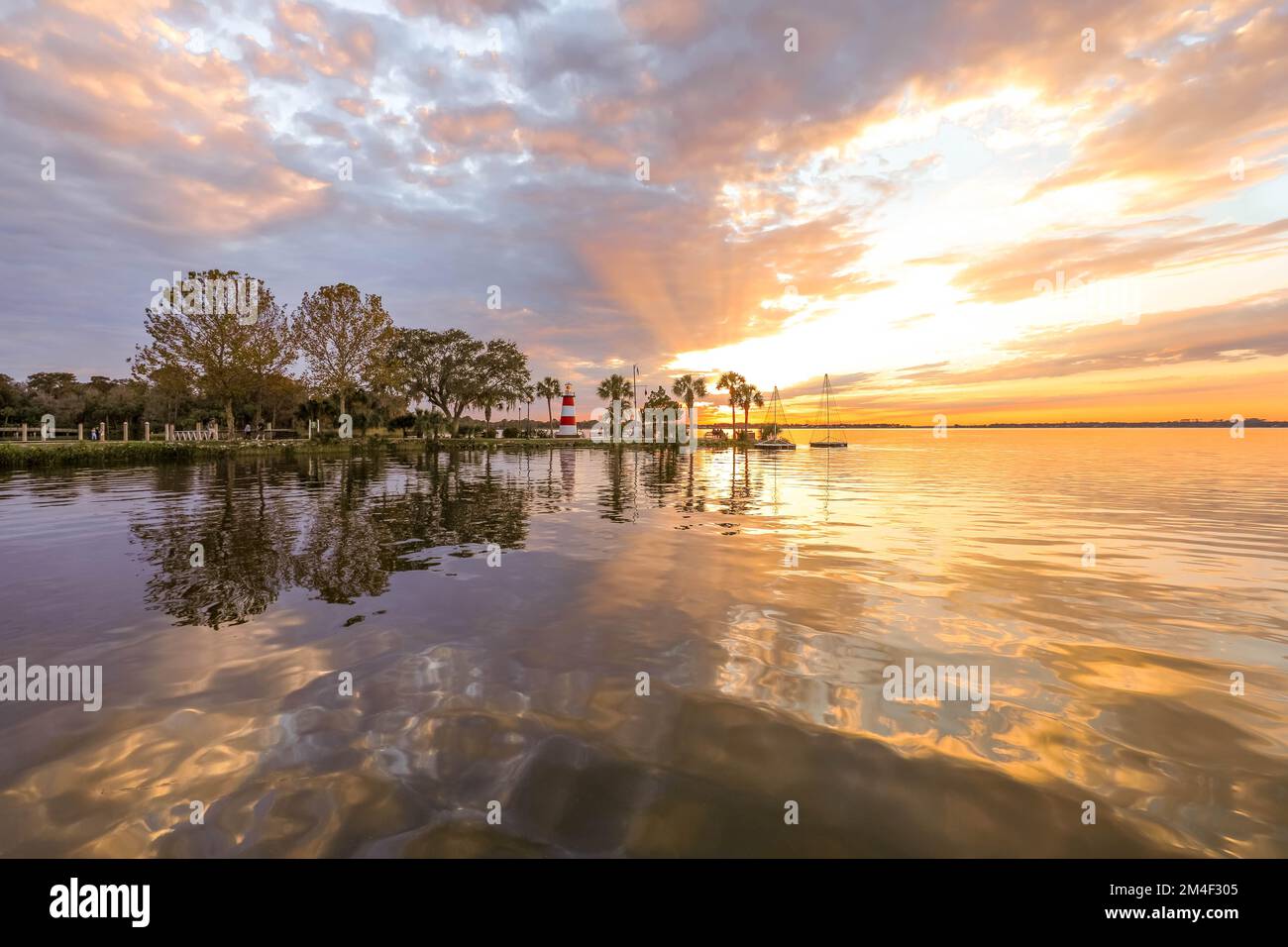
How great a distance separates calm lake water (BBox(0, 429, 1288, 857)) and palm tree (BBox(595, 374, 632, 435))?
126589 millimetres

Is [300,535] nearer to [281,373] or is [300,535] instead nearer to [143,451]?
[143,451]

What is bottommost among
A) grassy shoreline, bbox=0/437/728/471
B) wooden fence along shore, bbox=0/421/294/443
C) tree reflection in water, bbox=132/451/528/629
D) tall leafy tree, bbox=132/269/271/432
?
tree reflection in water, bbox=132/451/528/629

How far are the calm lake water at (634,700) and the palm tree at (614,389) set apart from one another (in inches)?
4984

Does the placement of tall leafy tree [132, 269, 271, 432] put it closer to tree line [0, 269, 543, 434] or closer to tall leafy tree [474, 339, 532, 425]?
tree line [0, 269, 543, 434]

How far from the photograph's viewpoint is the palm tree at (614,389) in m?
139

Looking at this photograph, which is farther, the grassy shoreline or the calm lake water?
the grassy shoreline

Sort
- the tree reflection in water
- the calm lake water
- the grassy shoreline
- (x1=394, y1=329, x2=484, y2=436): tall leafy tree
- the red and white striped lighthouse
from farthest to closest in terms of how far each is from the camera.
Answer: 1. the red and white striped lighthouse
2. (x1=394, y1=329, x2=484, y2=436): tall leafy tree
3. the grassy shoreline
4. the tree reflection in water
5. the calm lake water

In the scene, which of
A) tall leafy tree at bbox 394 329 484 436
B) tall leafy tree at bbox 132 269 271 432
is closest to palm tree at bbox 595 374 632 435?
tall leafy tree at bbox 394 329 484 436

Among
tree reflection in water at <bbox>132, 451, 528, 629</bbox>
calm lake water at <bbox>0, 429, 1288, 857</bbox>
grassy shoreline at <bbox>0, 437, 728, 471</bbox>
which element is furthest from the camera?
grassy shoreline at <bbox>0, 437, 728, 471</bbox>

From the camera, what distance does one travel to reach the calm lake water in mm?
4230

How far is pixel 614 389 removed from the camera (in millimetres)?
139750

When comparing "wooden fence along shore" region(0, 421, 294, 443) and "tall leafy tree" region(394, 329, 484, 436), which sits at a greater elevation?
"tall leafy tree" region(394, 329, 484, 436)

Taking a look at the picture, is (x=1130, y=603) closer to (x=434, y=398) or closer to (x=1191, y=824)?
(x=1191, y=824)

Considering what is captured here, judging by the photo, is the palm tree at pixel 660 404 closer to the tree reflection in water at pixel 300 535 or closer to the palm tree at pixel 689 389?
the palm tree at pixel 689 389
